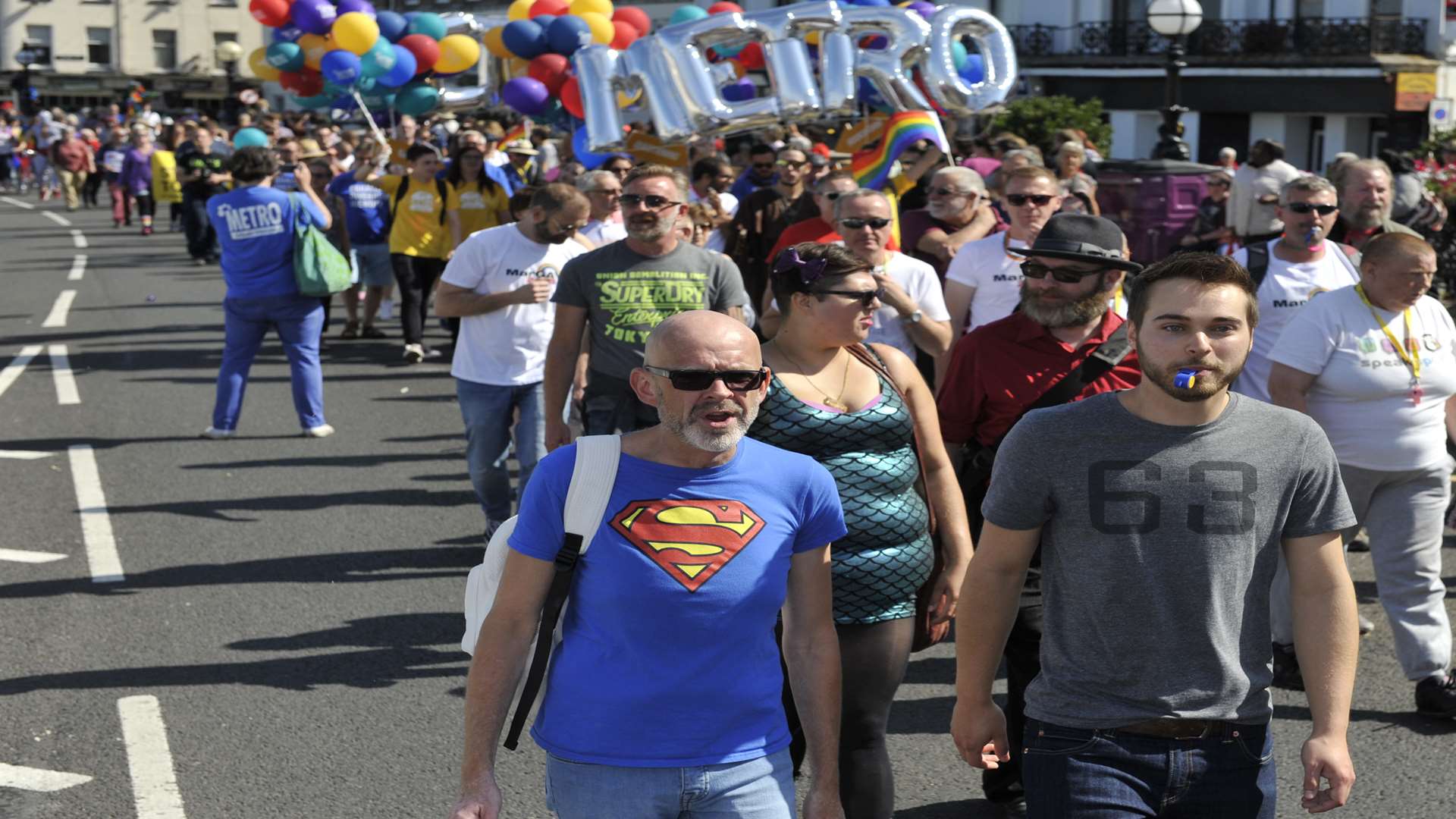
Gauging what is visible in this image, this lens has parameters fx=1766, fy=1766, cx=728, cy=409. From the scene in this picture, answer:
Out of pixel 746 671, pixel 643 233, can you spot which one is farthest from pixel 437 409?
pixel 746 671

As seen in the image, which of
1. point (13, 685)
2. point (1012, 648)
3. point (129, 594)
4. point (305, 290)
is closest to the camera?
point (1012, 648)

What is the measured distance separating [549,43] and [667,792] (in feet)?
51.6

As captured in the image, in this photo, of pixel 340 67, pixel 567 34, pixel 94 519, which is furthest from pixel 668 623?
pixel 340 67

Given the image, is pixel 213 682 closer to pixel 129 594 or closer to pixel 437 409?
pixel 129 594

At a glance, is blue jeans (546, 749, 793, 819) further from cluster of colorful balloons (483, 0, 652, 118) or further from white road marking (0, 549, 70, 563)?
cluster of colorful balloons (483, 0, 652, 118)

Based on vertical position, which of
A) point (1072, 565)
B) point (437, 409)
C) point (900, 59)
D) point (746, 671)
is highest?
point (900, 59)

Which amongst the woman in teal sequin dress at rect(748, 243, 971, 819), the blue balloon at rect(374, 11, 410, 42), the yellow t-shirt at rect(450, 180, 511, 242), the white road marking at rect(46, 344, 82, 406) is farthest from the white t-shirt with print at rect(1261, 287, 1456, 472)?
the blue balloon at rect(374, 11, 410, 42)

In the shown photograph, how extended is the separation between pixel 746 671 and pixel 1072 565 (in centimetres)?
64

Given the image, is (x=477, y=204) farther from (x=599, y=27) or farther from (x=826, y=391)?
(x=826, y=391)

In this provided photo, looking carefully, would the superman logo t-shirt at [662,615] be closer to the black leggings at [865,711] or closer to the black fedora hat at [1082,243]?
the black leggings at [865,711]

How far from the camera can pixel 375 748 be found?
5566 millimetres

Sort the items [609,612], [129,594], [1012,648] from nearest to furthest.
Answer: [609,612]
[1012,648]
[129,594]

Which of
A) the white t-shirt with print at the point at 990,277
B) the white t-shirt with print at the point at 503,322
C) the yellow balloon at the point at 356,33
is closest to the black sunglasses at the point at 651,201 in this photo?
the white t-shirt with print at the point at 990,277

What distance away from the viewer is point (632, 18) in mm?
20000
